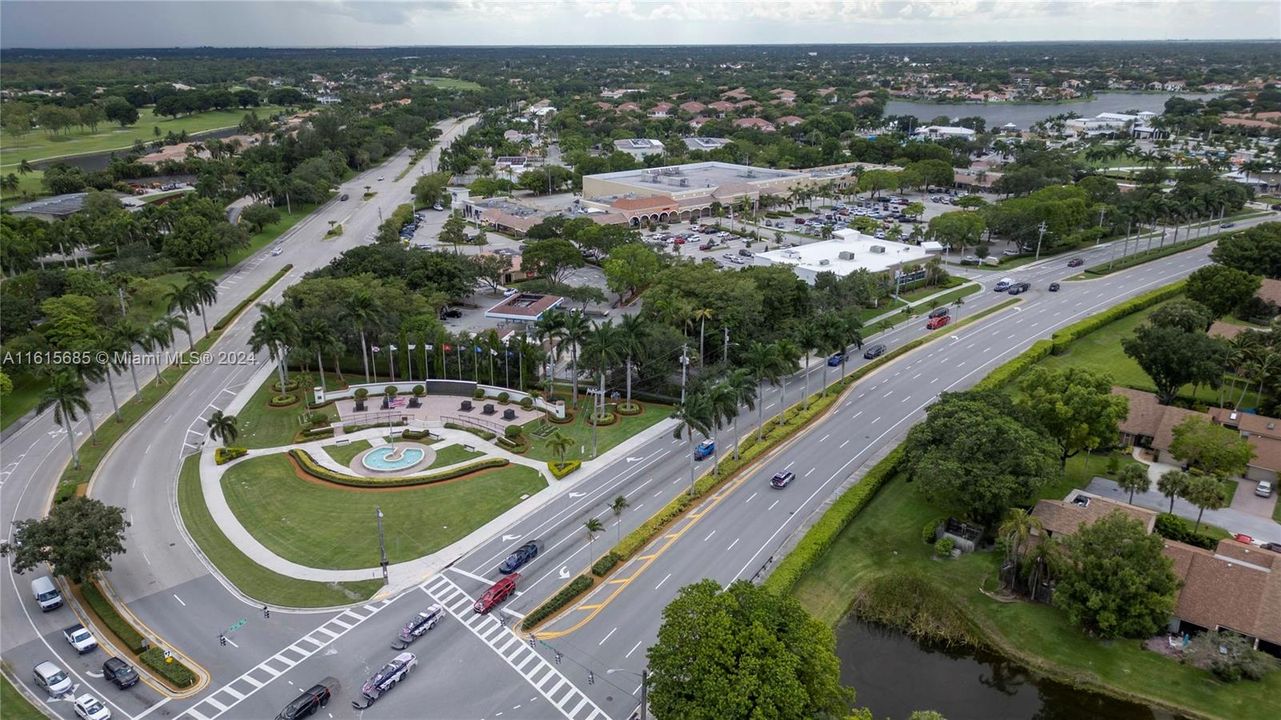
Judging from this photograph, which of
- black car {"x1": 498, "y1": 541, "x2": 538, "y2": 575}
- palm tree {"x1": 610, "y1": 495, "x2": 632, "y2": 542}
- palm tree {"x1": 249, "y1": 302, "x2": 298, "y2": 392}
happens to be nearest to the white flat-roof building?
palm tree {"x1": 610, "y1": 495, "x2": 632, "y2": 542}

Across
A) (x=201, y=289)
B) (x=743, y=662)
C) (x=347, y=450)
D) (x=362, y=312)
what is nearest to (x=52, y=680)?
(x=347, y=450)

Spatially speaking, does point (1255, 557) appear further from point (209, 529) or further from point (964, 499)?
point (209, 529)

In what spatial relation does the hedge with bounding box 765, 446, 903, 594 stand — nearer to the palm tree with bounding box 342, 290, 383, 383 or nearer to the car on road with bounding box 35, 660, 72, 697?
the car on road with bounding box 35, 660, 72, 697

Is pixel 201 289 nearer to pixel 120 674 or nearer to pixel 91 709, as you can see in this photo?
pixel 120 674

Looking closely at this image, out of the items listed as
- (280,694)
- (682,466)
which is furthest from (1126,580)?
(280,694)

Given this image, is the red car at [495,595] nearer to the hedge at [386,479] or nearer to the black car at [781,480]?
the hedge at [386,479]

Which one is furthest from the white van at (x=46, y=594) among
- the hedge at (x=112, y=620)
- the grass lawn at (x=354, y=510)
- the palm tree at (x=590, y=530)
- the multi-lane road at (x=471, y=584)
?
the palm tree at (x=590, y=530)
